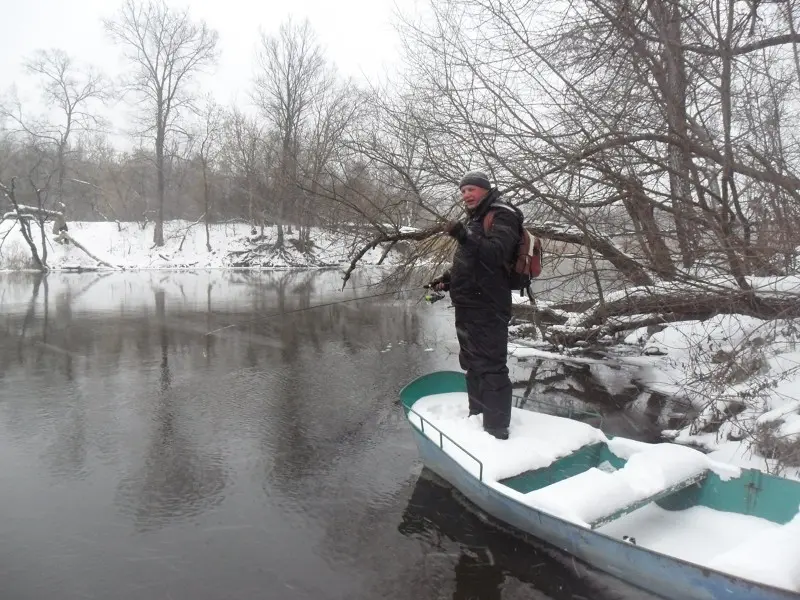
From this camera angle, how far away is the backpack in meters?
4.35

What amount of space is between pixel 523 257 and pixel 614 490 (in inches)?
70.2

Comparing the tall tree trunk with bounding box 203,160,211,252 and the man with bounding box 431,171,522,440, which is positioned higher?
the tall tree trunk with bounding box 203,160,211,252

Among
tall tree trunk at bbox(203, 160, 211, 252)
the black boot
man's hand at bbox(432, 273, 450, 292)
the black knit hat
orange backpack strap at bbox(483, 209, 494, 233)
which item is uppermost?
tall tree trunk at bbox(203, 160, 211, 252)

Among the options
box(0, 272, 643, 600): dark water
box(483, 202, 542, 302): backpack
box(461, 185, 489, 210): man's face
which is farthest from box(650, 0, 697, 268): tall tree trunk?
box(0, 272, 643, 600): dark water

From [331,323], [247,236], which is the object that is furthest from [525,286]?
[247,236]

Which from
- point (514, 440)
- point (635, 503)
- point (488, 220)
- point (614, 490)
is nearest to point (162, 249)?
point (488, 220)

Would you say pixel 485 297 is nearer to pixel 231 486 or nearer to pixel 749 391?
pixel 231 486

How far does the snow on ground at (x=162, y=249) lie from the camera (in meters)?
30.6

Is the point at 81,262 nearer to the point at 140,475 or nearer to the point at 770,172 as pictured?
the point at 140,475

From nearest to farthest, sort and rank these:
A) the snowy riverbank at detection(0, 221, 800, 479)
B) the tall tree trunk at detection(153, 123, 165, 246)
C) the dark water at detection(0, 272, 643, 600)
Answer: the dark water at detection(0, 272, 643, 600), the snowy riverbank at detection(0, 221, 800, 479), the tall tree trunk at detection(153, 123, 165, 246)

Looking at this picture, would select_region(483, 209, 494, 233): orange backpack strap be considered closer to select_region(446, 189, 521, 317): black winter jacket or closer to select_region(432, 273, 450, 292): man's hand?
select_region(446, 189, 521, 317): black winter jacket

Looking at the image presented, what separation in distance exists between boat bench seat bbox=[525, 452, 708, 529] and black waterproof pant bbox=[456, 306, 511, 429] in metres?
0.90

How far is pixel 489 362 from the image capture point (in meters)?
4.50

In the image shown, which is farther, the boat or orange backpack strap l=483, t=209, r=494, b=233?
orange backpack strap l=483, t=209, r=494, b=233
